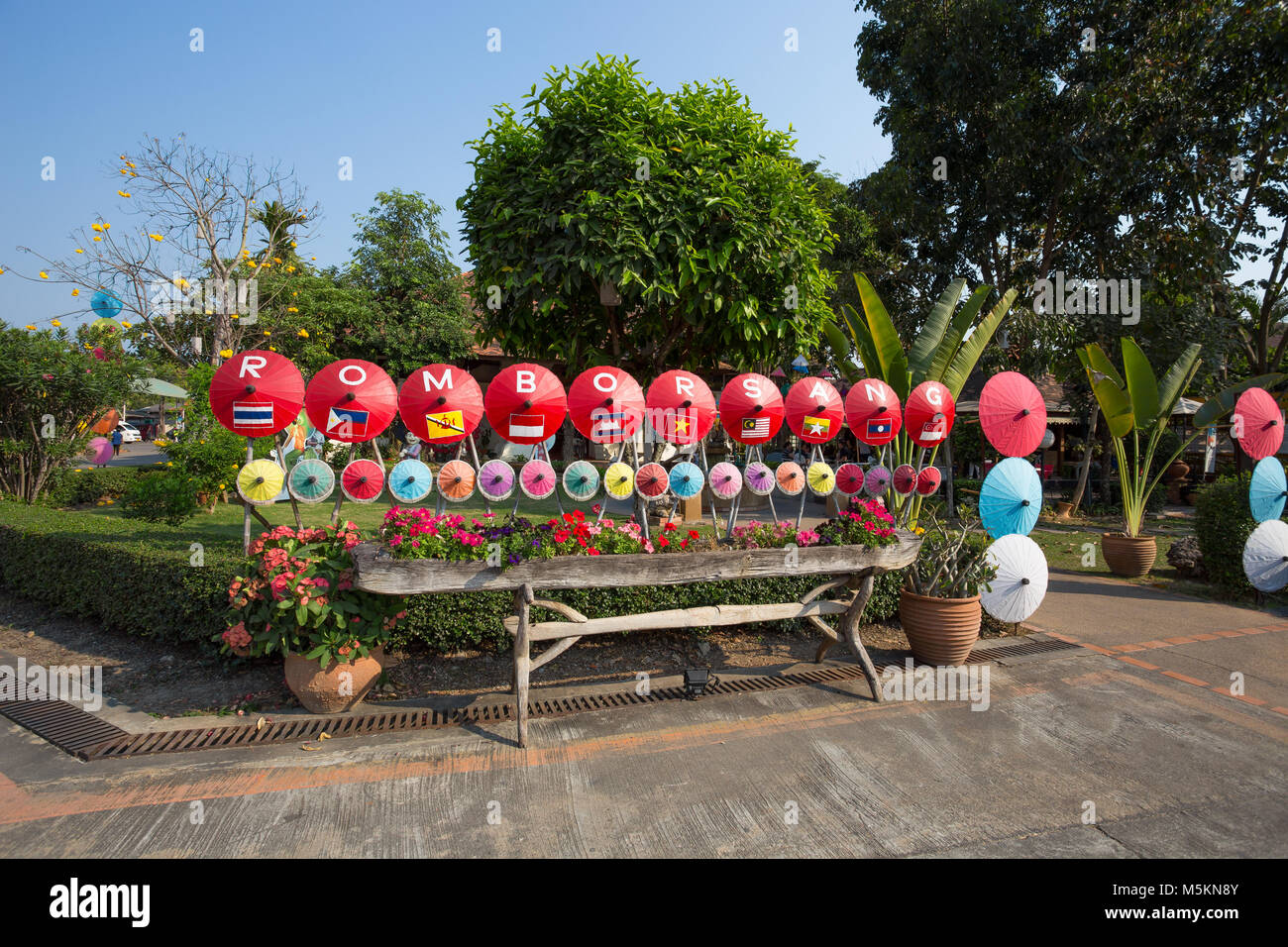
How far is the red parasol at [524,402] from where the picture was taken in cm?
610

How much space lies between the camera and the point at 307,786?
4.02 metres

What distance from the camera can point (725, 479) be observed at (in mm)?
8016

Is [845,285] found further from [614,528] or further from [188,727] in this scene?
[188,727]

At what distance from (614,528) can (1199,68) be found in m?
15.8

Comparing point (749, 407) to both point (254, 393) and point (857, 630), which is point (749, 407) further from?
point (254, 393)

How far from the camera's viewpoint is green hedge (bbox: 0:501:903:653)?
5809 millimetres

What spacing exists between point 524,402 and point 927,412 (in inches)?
186

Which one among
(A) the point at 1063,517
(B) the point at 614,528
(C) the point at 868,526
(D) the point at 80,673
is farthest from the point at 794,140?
(A) the point at 1063,517

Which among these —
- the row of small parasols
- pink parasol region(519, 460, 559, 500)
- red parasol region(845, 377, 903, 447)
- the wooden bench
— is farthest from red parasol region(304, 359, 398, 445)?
red parasol region(845, 377, 903, 447)

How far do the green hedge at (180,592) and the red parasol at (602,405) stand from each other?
151 cm

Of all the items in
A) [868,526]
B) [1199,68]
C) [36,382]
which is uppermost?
[1199,68]

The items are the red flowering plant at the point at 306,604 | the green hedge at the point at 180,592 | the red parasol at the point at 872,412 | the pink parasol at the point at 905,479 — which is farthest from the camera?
the pink parasol at the point at 905,479

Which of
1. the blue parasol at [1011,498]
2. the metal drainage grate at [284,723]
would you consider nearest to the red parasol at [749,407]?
the blue parasol at [1011,498]

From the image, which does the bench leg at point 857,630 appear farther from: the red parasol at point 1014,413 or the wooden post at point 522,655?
the red parasol at point 1014,413
